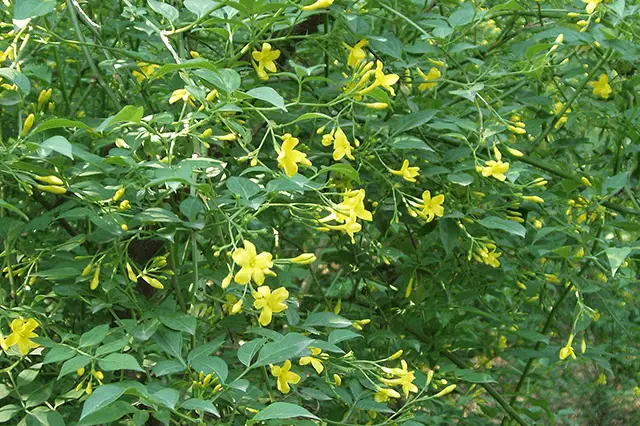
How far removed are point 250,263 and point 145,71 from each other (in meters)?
0.47

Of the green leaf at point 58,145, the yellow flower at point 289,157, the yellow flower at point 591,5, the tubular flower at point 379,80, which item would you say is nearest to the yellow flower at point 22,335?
the green leaf at point 58,145

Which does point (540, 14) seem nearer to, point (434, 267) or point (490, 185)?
point (490, 185)

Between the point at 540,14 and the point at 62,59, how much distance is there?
2.78 ft

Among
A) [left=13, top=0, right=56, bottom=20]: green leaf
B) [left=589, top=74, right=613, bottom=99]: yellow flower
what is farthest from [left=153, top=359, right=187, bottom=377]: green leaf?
[left=589, top=74, right=613, bottom=99]: yellow flower

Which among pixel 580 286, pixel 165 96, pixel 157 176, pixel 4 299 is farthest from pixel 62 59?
pixel 580 286

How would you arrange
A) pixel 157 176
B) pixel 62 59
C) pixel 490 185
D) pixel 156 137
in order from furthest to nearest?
pixel 62 59 → pixel 490 185 → pixel 156 137 → pixel 157 176

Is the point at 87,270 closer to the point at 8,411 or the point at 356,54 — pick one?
the point at 8,411

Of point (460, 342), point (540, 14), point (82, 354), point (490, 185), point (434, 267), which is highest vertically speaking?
point (540, 14)

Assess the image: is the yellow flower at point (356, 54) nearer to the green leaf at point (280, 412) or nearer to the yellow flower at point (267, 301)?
the yellow flower at point (267, 301)

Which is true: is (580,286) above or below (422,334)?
above

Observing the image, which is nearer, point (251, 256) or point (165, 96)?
point (251, 256)

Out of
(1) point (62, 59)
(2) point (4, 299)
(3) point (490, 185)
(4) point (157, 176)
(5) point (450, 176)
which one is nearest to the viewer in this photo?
(4) point (157, 176)

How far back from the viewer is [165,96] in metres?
1.45

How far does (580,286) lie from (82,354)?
91 centimetres
